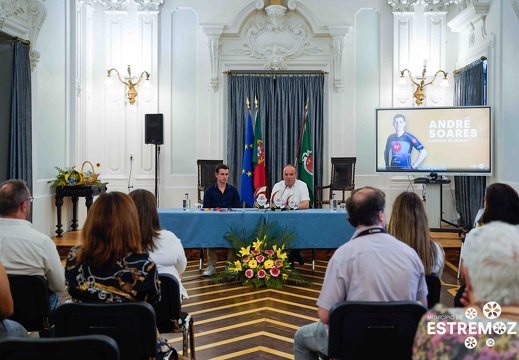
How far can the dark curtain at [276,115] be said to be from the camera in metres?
9.75

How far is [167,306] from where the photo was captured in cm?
311

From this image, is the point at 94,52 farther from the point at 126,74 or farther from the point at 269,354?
the point at 269,354

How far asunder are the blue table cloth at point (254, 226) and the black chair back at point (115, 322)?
3661mm

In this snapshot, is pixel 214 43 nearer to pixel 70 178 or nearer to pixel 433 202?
pixel 70 178

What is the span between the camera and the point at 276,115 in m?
9.80

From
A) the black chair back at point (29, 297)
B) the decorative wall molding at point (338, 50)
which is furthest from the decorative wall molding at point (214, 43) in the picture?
the black chair back at point (29, 297)

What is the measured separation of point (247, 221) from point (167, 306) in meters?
2.99

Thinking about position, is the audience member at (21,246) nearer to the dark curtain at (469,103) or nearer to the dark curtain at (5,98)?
the dark curtain at (5,98)

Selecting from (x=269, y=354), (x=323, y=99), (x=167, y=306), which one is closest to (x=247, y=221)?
(x=269, y=354)

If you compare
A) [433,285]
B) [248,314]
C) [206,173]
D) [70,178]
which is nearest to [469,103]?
[206,173]

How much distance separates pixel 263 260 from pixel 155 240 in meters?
2.76

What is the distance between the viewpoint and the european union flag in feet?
31.1

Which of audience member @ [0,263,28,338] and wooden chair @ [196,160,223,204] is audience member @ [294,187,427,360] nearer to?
audience member @ [0,263,28,338]

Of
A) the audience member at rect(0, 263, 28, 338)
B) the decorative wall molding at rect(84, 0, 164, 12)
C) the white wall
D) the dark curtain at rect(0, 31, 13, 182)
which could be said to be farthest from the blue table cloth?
the decorative wall molding at rect(84, 0, 164, 12)
